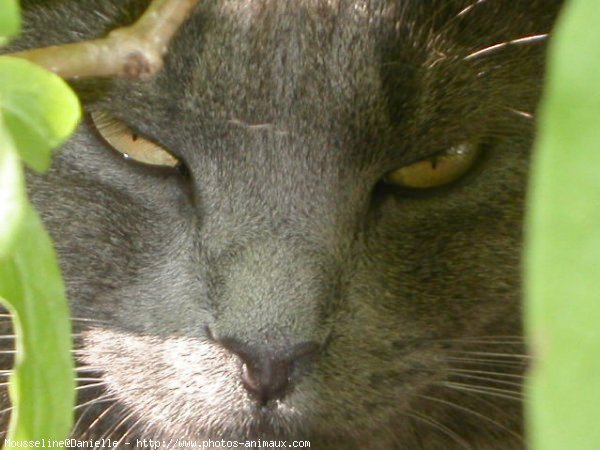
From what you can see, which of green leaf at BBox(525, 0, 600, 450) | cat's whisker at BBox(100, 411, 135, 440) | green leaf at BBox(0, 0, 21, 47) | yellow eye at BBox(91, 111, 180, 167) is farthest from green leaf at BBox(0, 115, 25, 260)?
cat's whisker at BBox(100, 411, 135, 440)

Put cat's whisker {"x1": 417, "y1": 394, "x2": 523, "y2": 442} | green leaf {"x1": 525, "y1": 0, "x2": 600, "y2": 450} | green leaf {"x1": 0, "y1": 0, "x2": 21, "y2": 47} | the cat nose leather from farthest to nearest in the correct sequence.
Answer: cat's whisker {"x1": 417, "y1": 394, "x2": 523, "y2": 442}
the cat nose leather
green leaf {"x1": 0, "y1": 0, "x2": 21, "y2": 47}
green leaf {"x1": 525, "y1": 0, "x2": 600, "y2": 450}

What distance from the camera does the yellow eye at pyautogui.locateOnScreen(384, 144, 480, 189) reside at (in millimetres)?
1308

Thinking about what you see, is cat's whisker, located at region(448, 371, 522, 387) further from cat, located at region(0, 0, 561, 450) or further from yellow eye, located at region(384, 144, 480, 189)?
yellow eye, located at region(384, 144, 480, 189)

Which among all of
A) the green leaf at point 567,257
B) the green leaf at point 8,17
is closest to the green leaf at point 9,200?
the green leaf at point 8,17

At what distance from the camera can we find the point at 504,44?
125cm

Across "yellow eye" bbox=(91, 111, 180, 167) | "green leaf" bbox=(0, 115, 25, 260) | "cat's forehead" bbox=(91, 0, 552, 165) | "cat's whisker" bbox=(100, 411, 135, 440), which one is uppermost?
"cat's forehead" bbox=(91, 0, 552, 165)

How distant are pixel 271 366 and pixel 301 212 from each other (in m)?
0.21

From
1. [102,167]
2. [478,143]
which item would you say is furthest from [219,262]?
[478,143]

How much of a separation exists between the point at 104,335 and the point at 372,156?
40cm

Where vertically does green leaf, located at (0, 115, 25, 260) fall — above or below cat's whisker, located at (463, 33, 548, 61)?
below

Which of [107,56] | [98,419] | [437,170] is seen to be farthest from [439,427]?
[107,56]

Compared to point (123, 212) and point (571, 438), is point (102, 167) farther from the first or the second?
point (571, 438)

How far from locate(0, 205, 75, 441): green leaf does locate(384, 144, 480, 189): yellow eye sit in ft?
2.45

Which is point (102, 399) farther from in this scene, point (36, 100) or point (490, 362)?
point (36, 100)
